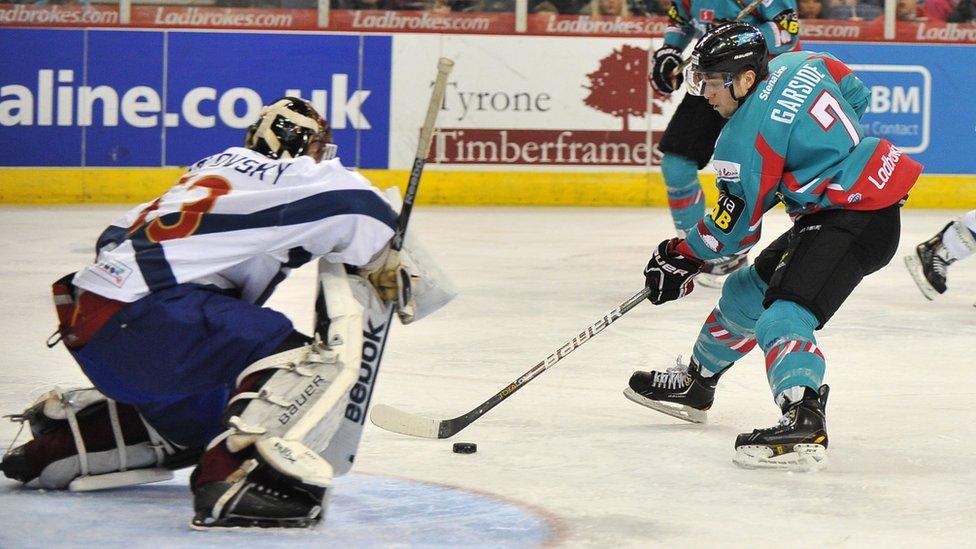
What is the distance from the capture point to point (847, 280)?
326 centimetres

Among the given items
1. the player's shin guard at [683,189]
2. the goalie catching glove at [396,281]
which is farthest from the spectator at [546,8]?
the goalie catching glove at [396,281]

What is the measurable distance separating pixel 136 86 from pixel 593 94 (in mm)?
2505

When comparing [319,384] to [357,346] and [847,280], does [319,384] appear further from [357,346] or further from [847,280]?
[847,280]

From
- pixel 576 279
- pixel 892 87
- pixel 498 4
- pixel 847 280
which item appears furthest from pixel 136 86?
pixel 847 280

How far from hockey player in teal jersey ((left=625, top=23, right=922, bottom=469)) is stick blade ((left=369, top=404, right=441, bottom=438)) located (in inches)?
22.1

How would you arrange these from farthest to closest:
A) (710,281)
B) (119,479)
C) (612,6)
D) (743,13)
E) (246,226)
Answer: (612,6), (710,281), (743,13), (119,479), (246,226)

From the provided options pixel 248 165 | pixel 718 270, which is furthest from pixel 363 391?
pixel 718 270

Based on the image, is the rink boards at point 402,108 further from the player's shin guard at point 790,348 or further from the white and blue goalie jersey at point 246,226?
the white and blue goalie jersey at point 246,226

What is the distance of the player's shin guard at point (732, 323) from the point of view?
11.4 ft

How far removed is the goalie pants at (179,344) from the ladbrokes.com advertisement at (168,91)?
5988mm

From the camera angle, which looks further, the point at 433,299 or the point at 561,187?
the point at 561,187

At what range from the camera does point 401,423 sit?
10.9ft

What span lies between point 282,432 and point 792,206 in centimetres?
133

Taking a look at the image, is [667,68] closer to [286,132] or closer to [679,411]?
[679,411]
